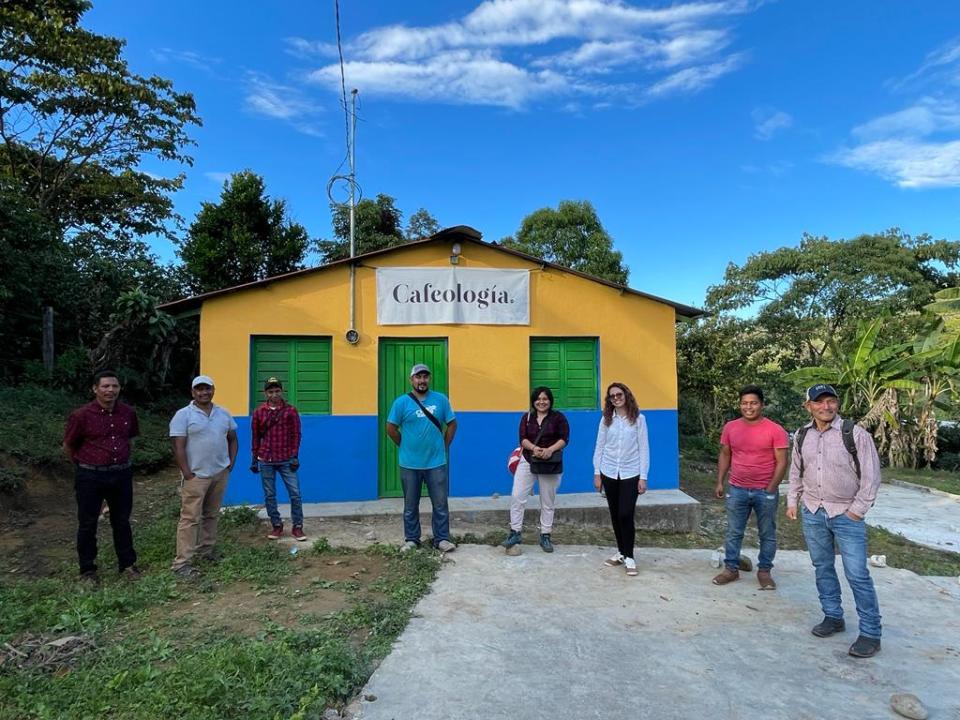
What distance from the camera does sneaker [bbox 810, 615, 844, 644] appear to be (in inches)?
154

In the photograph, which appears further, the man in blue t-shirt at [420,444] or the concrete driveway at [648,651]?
the man in blue t-shirt at [420,444]

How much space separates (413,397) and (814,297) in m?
16.7

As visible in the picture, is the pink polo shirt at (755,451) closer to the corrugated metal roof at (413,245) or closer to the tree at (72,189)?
the corrugated metal roof at (413,245)

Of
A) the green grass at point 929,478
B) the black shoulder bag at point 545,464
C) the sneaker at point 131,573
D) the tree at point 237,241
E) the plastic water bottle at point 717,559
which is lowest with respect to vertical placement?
the green grass at point 929,478

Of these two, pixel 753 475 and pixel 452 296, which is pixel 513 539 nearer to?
pixel 753 475

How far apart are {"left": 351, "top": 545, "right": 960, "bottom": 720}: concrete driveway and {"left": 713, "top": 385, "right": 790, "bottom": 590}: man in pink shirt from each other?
0.23 m

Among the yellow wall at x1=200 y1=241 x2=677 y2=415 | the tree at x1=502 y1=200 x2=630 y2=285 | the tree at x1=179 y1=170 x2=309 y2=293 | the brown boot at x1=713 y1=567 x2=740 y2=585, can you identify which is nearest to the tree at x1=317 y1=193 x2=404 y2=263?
the tree at x1=179 y1=170 x2=309 y2=293

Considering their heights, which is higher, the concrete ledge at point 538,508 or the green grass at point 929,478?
the concrete ledge at point 538,508

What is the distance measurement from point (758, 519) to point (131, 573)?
537 centimetres

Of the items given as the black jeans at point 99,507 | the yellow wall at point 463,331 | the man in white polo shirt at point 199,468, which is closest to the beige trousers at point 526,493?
the yellow wall at point 463,331

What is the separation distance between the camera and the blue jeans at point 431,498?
18.6 ft

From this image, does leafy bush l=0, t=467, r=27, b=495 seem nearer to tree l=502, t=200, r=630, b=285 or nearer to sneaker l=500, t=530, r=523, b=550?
sneaker l=500, t=530, r=523, b=550

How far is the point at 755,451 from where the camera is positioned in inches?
189

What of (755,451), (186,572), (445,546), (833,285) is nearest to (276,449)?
(186,572)
